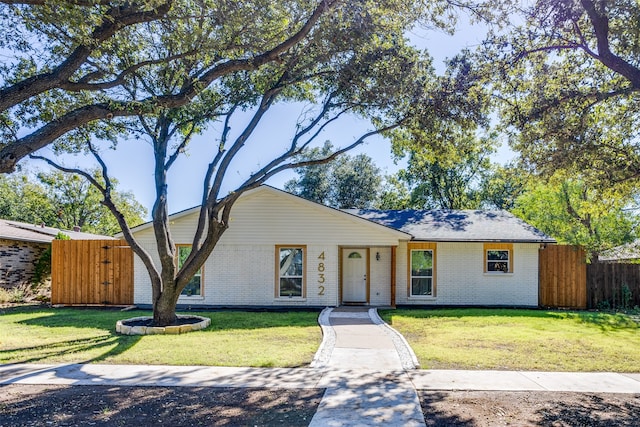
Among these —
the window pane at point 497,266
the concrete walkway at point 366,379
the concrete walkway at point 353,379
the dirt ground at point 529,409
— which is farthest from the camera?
the window pane at point 497,266

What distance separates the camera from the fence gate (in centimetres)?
1680

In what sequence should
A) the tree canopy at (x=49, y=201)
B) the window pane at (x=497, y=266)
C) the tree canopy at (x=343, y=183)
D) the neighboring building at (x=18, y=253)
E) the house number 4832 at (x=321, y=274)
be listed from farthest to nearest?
the tree canopy at (x=49, y=201), the tree canopy at (x=343, y=183), the neighboring building at (x=18, y=253), the window pane at (x=497, y=266), the house number 4832 at (x=321, y=274)

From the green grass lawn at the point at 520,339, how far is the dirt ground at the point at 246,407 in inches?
68.1

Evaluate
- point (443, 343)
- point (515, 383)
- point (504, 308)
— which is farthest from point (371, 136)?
point (504, 308)

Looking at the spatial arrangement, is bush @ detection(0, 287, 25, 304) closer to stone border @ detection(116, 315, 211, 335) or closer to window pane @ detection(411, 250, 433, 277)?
stone border @ detection(116, 315, 211, 335)

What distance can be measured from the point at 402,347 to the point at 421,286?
8.13m

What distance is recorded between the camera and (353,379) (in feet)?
22.5

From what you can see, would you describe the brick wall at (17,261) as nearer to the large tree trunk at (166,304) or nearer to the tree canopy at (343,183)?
the large tree trunk at (166,304)

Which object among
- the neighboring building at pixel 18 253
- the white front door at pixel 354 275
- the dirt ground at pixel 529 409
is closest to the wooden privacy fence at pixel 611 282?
the white front door at pixel 354 275

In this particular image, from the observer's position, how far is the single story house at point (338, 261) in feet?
52.8

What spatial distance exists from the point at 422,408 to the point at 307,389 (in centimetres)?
160

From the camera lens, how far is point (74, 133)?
37.0ft

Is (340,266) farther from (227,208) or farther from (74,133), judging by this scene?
(74,133)

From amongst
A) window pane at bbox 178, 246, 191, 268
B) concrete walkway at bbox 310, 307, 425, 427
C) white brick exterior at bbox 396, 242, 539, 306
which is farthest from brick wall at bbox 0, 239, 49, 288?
white brick exterior at bbox 396, 242, 539, 306
